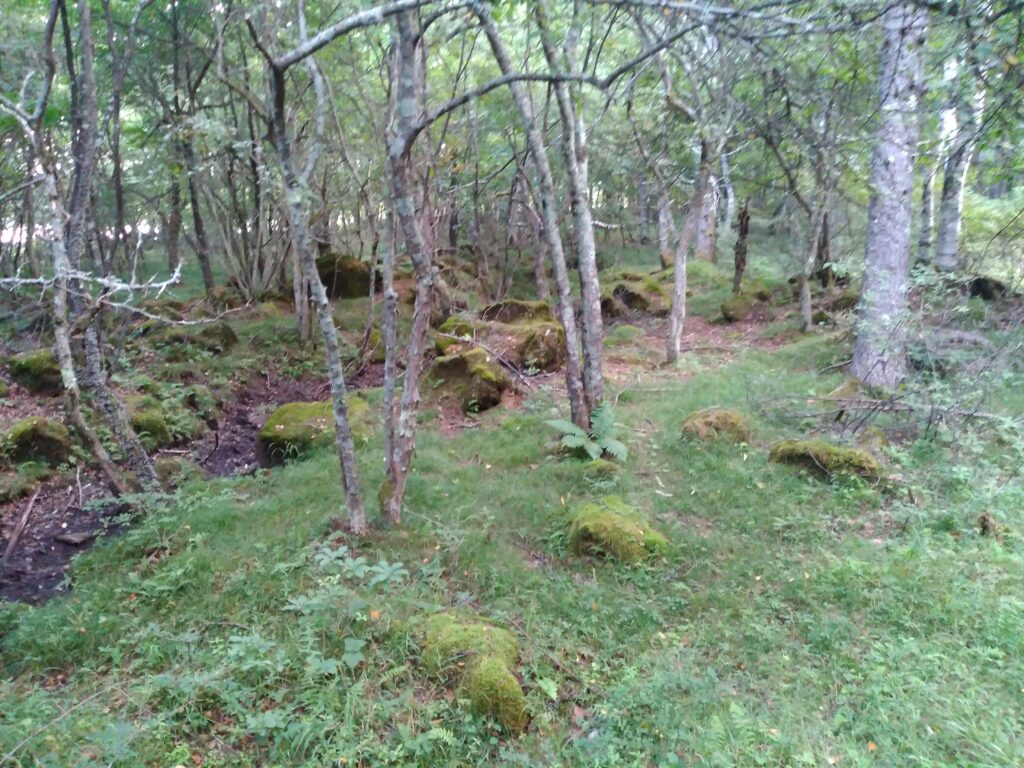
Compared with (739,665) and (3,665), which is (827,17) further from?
(3,665)

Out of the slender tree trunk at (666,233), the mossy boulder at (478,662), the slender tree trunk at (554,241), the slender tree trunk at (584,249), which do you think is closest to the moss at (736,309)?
the slender tree trunk at (666,233)

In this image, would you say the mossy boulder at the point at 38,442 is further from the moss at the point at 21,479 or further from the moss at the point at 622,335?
the moss at the point at 622,335

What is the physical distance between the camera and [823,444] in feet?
21.7

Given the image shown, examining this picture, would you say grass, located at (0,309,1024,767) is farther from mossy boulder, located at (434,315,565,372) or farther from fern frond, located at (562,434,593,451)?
mossy boulder, located at (434,315,565,372)

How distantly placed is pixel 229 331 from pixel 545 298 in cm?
713

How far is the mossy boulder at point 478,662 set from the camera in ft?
12.7

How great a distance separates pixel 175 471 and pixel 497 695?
587 centimetres

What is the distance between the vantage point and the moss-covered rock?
385 inches

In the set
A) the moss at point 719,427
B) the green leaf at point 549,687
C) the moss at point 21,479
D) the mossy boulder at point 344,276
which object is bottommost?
the green leaf at point 549,687

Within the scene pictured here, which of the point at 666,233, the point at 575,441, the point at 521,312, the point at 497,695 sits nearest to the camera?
the point at 497,695

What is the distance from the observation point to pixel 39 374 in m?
10.2

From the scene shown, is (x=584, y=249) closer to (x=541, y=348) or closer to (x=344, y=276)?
(x=541, y=348)

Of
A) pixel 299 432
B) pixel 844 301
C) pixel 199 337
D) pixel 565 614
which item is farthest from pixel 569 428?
pixel 844 301

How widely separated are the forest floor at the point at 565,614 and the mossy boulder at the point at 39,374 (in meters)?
3.17
